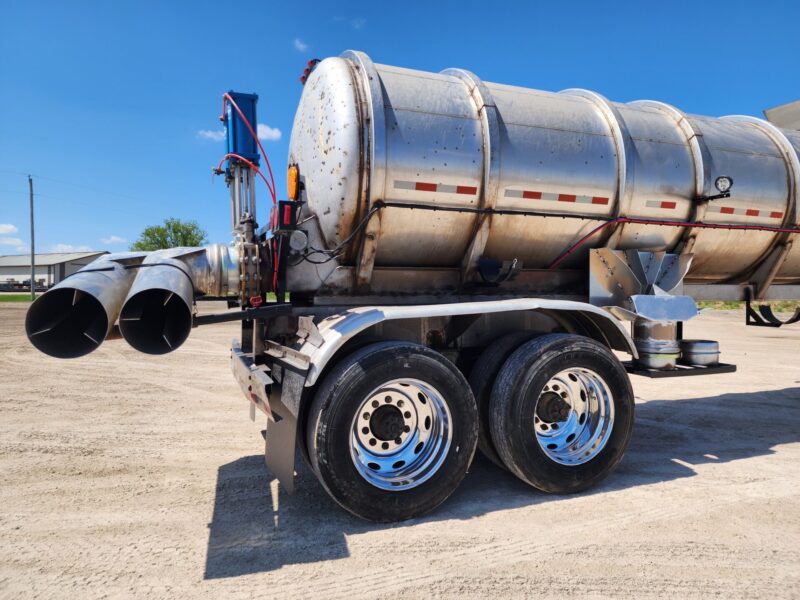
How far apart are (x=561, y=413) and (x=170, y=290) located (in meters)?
2.98

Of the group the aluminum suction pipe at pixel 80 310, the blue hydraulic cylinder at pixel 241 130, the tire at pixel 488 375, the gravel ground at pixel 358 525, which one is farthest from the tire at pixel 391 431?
the blue hydraulic cylinder at pixel 241 130

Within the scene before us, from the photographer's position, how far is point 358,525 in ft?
11.4

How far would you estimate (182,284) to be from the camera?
3.42 meters

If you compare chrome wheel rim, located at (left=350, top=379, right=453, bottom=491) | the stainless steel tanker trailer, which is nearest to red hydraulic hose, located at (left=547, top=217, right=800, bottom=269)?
the stainless steel tanker trailer

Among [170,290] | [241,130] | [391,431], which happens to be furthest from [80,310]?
[391,431]

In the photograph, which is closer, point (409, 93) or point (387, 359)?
point (387, 359)

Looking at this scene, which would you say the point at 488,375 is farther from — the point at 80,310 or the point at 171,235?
the point at 171,235

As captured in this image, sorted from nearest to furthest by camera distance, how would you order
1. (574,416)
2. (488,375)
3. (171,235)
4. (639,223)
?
(488,375)
(574,416)
(639,223)
(171,235)

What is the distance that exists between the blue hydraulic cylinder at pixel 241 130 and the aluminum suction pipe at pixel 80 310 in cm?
160

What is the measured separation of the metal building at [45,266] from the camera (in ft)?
233

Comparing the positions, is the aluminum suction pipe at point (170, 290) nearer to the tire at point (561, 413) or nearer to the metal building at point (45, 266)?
the tire at point (561, 413)

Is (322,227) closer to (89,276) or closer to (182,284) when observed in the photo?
(182,284)

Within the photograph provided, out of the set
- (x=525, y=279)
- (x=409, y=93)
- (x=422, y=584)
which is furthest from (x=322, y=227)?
(x=422, y=584)

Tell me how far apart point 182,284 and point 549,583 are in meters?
2.79
